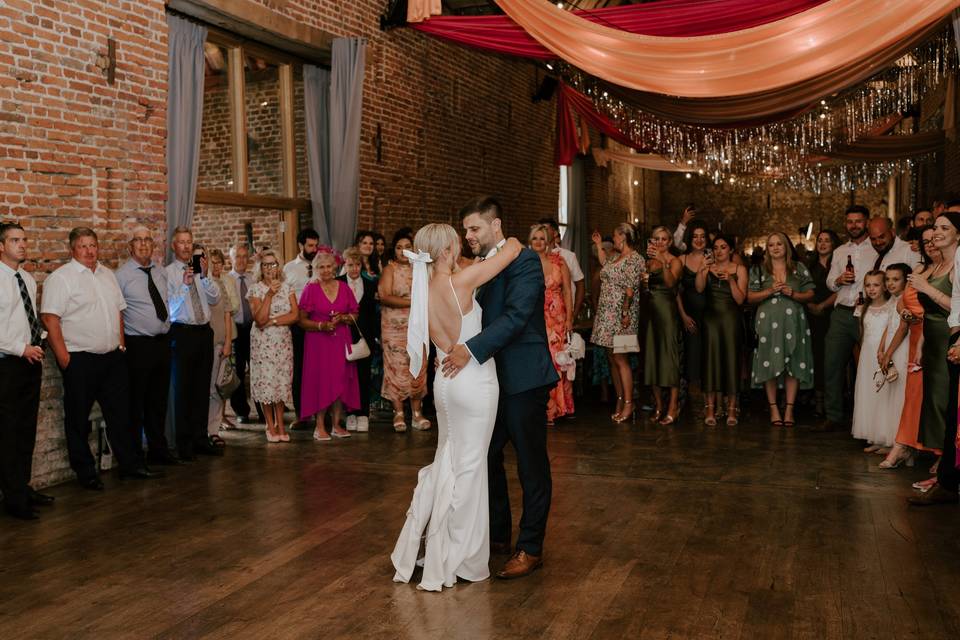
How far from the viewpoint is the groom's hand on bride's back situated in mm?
3641

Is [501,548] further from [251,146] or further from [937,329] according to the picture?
[251,146]

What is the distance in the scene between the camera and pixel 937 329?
16.8 ft

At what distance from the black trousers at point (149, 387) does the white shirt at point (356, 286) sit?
186cm

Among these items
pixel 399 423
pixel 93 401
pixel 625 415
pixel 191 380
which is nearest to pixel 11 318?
pixel 93 401

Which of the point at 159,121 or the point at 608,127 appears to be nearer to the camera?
the point at 159,121

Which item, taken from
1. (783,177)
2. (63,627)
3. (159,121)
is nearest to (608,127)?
(783,177)

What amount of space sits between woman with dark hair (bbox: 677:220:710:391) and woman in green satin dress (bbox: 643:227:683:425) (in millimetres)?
87

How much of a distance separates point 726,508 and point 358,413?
135 inches

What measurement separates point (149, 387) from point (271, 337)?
1.09 metres

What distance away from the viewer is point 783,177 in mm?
11320

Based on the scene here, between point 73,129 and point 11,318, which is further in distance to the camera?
point 73,129

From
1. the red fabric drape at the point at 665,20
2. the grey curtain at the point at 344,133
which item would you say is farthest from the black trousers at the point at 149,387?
the red fabric drape at the point at 665,20

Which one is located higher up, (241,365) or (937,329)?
(937,329)

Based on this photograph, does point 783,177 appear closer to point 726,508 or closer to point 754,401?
point 754,401
